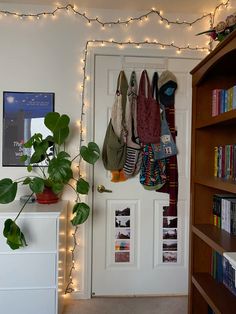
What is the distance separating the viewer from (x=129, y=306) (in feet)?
7.01

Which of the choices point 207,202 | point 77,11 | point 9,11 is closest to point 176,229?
point 207,202

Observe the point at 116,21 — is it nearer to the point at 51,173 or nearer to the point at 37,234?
the point at 51,173

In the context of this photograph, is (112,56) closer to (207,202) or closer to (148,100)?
(148,100)

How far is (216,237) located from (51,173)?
1126 millimetres

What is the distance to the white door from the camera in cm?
225

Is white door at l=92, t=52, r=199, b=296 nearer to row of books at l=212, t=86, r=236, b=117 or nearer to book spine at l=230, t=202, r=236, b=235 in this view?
row of books at l=212, t=86, r=236, b=117

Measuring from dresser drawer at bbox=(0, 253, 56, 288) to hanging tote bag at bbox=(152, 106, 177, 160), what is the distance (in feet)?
3.78

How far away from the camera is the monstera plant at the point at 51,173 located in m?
1.67

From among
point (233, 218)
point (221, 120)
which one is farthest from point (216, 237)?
point (221, 120)

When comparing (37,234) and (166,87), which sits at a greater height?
(166,87)

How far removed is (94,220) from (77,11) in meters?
1.81

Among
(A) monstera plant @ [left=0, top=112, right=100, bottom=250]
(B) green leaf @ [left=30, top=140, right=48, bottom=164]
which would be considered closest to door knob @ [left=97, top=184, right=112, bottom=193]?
(A) monstera plant @ [left=0, top=112, right=100, bottom=250]

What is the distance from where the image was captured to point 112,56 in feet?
7.36

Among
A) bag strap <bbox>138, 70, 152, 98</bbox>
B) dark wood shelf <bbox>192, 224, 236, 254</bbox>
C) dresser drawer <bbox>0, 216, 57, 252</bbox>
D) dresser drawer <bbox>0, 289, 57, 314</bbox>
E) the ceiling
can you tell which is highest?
the ceiling
